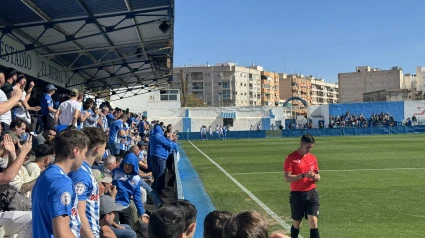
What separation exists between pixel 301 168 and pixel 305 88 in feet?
517

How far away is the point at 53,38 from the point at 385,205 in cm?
1085

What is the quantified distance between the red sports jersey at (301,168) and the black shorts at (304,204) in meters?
0.08

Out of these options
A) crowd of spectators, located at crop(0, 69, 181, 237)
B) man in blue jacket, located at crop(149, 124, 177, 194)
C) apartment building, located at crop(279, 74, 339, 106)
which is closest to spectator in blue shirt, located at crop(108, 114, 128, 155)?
man in blue jacket, located at crop(149, 124, 177, 194)

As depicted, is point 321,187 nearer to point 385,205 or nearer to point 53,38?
point 385,205

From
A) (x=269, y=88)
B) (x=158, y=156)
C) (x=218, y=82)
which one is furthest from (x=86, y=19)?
(x=269, y=88)

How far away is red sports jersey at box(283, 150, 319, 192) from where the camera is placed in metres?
7.19

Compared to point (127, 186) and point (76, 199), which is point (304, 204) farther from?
point (76, 199)

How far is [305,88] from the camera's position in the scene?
529ft

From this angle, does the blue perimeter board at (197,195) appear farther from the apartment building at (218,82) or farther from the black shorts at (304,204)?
the apartment building at (218,82)

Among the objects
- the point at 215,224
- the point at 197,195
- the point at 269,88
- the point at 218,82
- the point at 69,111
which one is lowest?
the point at 197,195

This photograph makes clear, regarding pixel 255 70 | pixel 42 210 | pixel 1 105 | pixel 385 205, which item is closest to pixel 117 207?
pixel 1 105

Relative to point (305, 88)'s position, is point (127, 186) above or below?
below

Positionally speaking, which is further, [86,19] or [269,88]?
[269,88]

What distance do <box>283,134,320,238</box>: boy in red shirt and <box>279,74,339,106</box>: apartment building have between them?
138 metres
